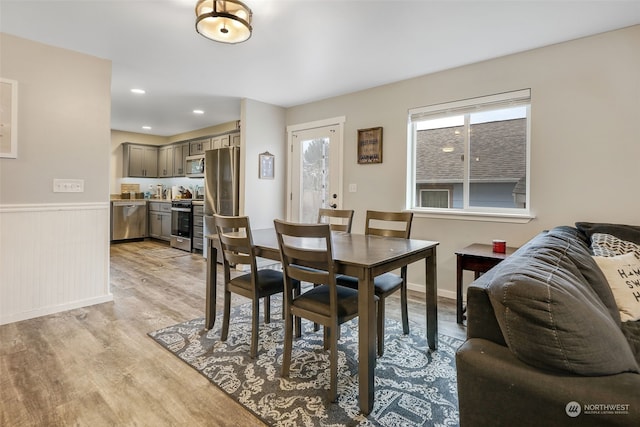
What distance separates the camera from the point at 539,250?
133 cm

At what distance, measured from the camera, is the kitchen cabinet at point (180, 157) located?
666 centimetres

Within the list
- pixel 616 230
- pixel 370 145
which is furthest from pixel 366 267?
pixel 370 145

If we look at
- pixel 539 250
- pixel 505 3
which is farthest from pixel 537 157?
pixel 539 250

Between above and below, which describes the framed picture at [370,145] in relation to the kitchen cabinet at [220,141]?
below

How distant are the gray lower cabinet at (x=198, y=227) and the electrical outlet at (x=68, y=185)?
2.59 metres

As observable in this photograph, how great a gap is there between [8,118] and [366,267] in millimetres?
3185

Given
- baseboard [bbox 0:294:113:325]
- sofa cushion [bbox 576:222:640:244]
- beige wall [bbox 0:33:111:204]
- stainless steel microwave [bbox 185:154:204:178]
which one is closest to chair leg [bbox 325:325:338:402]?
sofa cushion [bbox 576:222:640:244]

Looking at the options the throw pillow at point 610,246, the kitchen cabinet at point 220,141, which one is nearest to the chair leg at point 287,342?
the throw pillow at point 610,246

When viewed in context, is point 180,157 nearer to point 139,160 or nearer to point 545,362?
point 139,160

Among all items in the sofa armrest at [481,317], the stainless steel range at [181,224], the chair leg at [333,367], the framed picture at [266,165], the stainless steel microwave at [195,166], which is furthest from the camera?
the stainless steel microwave at [195,166]

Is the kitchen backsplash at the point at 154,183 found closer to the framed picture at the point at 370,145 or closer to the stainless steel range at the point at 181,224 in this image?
the stainless steel range at the point at 181,224

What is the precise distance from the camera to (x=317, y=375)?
1937 mm

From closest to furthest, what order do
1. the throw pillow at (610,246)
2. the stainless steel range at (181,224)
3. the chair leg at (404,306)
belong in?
the throw pillow at (610,246) → the chair leg at (404,306) → the stainless steel range at (181,224)

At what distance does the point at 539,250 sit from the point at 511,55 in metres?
2.48
